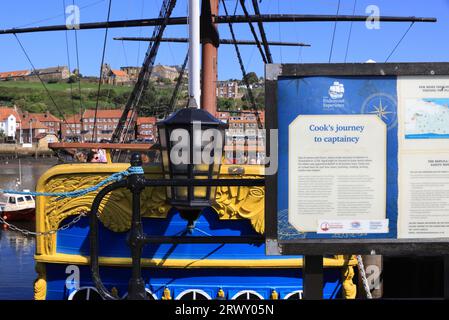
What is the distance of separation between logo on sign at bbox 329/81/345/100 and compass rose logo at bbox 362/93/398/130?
157 millimetres

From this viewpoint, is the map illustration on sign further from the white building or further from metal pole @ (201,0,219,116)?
the white building

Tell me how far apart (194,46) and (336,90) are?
3071mm

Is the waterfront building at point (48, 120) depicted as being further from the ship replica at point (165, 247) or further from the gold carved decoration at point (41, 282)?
the ship replica at point (165, 247)

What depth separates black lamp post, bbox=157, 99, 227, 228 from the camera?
194 inches

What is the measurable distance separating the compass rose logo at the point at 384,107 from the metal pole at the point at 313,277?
971mm

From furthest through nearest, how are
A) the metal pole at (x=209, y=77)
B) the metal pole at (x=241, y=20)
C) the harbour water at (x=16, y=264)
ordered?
the harbour water at (x=16, y=264) → the metal pole at (x=241, y=20) → the metal pole at (x=209, y=77)

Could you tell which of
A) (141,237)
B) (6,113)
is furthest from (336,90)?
→ (6,113)

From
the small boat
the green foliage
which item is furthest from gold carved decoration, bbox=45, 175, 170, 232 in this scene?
the green foliage

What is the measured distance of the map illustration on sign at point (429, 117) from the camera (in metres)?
3.98

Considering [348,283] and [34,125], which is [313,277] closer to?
[348,283]

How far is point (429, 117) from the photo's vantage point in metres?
3.99

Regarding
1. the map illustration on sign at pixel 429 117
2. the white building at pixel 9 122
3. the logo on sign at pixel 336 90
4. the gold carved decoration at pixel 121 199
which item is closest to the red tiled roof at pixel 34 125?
the white building at pixel 9 122

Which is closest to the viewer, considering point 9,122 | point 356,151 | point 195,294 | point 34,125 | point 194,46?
point 356,151
